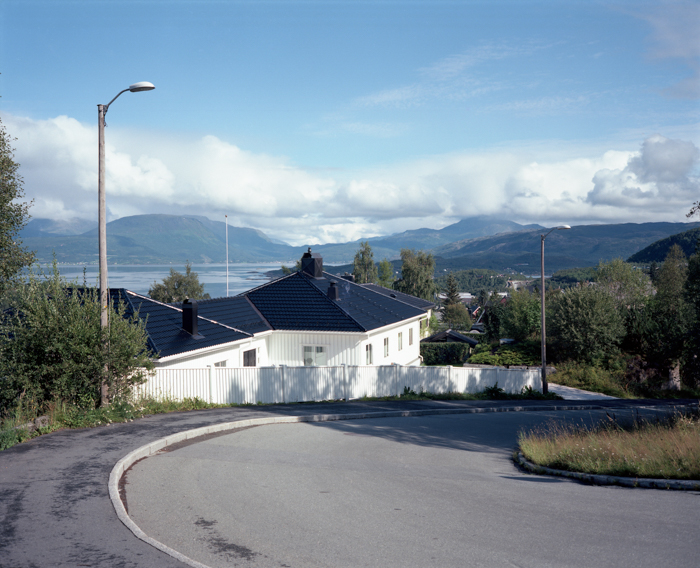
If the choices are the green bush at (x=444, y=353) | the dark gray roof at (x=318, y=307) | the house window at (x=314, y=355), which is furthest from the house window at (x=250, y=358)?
the green bush at (x=444, y=353)

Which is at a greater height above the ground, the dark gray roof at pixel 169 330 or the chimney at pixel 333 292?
the chimney at pixel 333 292

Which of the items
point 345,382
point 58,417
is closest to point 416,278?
point 345,382

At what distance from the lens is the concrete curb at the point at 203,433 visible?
19.0 feet

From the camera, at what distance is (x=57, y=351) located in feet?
39.2

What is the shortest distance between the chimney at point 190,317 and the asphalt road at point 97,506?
9.84 metres

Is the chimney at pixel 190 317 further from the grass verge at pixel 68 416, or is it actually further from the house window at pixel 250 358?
the grass verge at pixel 68 416

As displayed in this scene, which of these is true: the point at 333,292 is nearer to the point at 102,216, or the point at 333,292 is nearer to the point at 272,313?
the point at 272,313

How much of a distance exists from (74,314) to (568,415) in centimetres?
1658

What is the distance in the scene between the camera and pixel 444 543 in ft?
18.9

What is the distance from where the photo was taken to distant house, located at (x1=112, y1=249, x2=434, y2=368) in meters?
21.0

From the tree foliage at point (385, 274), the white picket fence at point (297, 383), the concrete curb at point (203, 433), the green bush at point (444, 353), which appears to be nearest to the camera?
the concrete curb at point (203, 433)

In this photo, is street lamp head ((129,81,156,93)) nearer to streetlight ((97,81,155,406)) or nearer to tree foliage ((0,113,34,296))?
streetlight ((97,81,155,406))

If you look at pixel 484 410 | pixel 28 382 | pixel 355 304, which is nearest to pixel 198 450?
pixel 28 382

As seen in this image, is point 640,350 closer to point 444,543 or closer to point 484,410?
point 484,410
